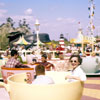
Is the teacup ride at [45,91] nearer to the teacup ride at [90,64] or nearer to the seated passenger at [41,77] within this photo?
the seated passenger at [41,77]

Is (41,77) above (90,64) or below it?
above

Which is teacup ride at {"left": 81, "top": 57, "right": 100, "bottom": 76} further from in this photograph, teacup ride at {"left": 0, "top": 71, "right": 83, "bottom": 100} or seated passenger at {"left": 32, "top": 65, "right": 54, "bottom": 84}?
teacup ride at {"left": 0, "top": 71, "right": 83, "bottom": 100}

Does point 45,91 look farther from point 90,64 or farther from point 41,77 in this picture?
point 90,64

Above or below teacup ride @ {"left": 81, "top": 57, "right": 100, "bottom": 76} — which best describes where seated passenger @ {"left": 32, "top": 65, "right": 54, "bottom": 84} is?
above

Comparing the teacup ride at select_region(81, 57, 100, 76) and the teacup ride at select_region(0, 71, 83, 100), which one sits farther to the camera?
the teacup ride at select_region(81, 57, 100, 76)

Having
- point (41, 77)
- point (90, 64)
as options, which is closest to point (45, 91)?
point (41, 77)

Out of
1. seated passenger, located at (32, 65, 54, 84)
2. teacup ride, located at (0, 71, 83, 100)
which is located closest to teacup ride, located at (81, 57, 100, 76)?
seated passenger, located at (32, 65, 54, 84)

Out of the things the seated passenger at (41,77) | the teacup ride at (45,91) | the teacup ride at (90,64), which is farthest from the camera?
the teacup ride at (90,64)

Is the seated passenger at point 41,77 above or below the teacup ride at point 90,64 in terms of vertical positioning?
above

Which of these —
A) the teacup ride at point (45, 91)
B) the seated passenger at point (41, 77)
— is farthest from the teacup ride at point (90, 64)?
the teacup ride at point (45, 91)

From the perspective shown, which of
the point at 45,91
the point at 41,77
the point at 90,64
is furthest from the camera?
the point at 90,64

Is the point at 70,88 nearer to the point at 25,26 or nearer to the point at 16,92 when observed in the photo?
the point at 16,92

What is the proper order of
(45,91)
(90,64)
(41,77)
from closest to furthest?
(45,91)
(41,77)
(90,64)

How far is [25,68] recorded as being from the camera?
4.47m
